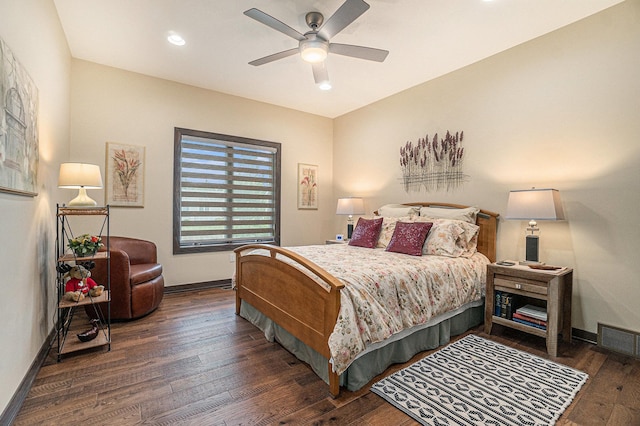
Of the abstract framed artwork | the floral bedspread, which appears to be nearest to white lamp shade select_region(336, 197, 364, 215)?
the floral bedspread

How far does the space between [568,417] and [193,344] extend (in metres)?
2.74

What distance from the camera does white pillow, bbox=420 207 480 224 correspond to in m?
3.49

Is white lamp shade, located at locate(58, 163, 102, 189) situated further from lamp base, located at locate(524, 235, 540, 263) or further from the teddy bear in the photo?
lamp base, located at locate(524, 235, 540, 263)

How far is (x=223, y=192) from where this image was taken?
4.74m

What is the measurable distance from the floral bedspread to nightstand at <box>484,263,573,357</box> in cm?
18

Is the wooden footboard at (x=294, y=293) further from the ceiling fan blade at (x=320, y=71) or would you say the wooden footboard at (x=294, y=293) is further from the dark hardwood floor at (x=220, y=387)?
the ceiling fan blade at (x=320, y=71)

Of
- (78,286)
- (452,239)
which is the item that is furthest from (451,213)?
(78,286)

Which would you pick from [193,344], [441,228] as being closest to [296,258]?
[193,344]

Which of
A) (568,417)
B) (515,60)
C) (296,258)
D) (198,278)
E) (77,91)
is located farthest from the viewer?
(198,278)

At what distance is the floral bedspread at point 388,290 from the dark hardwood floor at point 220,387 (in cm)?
35

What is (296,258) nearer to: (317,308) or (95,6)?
(317,308)

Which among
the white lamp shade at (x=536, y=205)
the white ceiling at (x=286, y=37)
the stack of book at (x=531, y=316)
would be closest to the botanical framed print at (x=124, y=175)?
the white ceiling at (x=286, y=37)

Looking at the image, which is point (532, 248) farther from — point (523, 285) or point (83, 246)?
point (83, 246)

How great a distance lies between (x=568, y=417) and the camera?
1.80m
